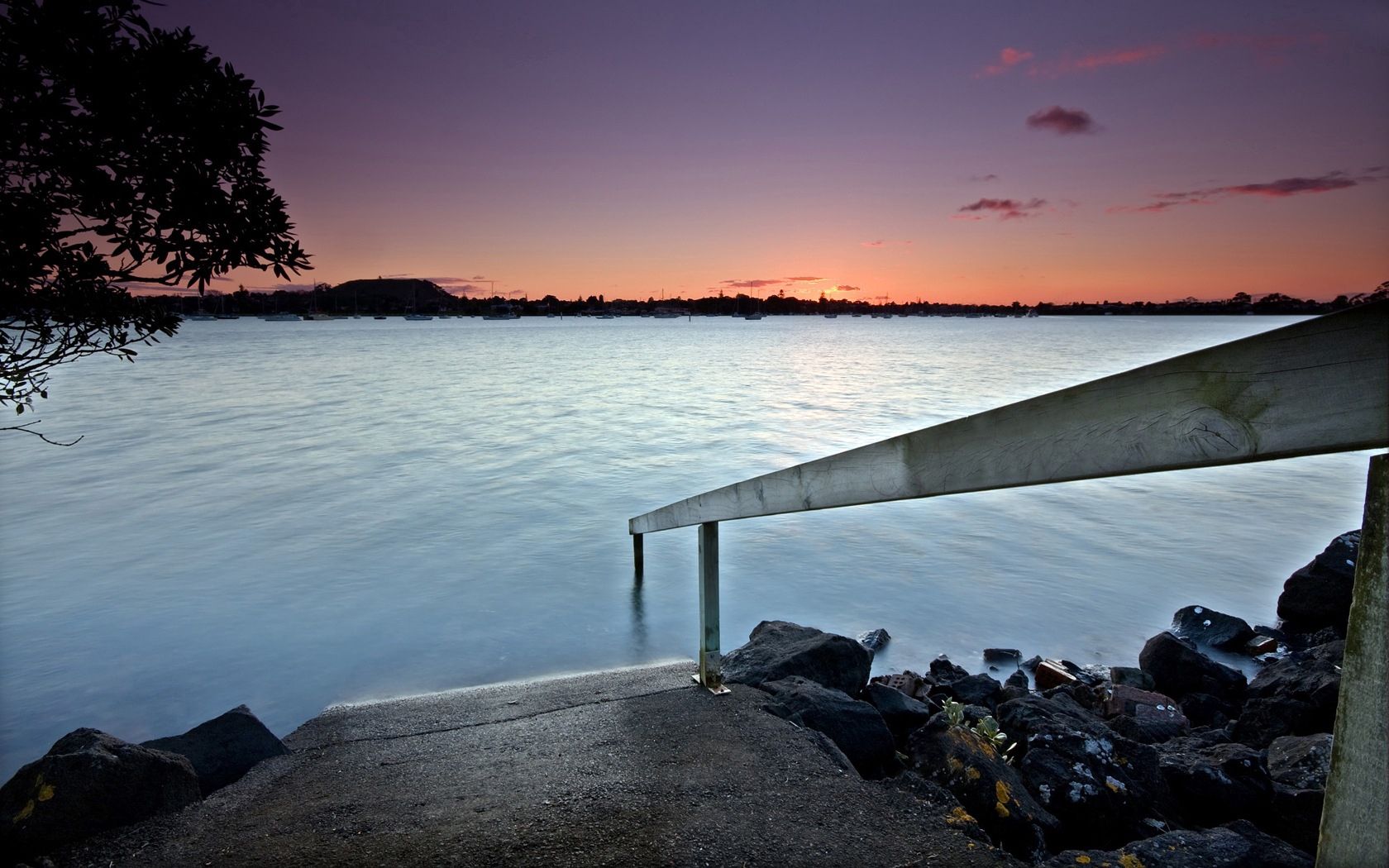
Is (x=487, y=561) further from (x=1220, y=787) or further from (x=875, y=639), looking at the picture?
(x=1220, y=787)

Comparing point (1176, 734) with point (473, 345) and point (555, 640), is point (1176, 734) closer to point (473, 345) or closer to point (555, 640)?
point (555, 640)

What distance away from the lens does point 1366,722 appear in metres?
1.20

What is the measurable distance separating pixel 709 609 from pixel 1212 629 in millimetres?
5901

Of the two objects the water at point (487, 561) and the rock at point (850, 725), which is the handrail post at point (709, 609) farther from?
the water at point (487, 561)

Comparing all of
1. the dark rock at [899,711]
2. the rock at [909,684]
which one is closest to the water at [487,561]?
the rock at [909,684]

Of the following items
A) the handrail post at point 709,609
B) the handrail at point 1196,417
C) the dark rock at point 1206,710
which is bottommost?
the dark rock at point 1206,710

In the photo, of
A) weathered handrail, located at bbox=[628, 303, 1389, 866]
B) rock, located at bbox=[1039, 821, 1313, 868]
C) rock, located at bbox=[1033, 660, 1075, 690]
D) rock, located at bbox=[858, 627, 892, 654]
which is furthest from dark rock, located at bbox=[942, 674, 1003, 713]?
weathered handrail, located at bbox=[628, 303, 1389, 866]

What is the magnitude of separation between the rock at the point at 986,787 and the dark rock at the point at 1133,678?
3.01 m

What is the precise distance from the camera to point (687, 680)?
411 centimetres

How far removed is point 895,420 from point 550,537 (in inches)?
682

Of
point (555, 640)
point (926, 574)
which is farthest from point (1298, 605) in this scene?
point (555, 640)

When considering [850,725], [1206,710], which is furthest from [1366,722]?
[1206,710]

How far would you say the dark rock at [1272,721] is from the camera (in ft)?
14.3

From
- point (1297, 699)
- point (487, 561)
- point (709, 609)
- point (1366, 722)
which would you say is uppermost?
point (1366, 722)
